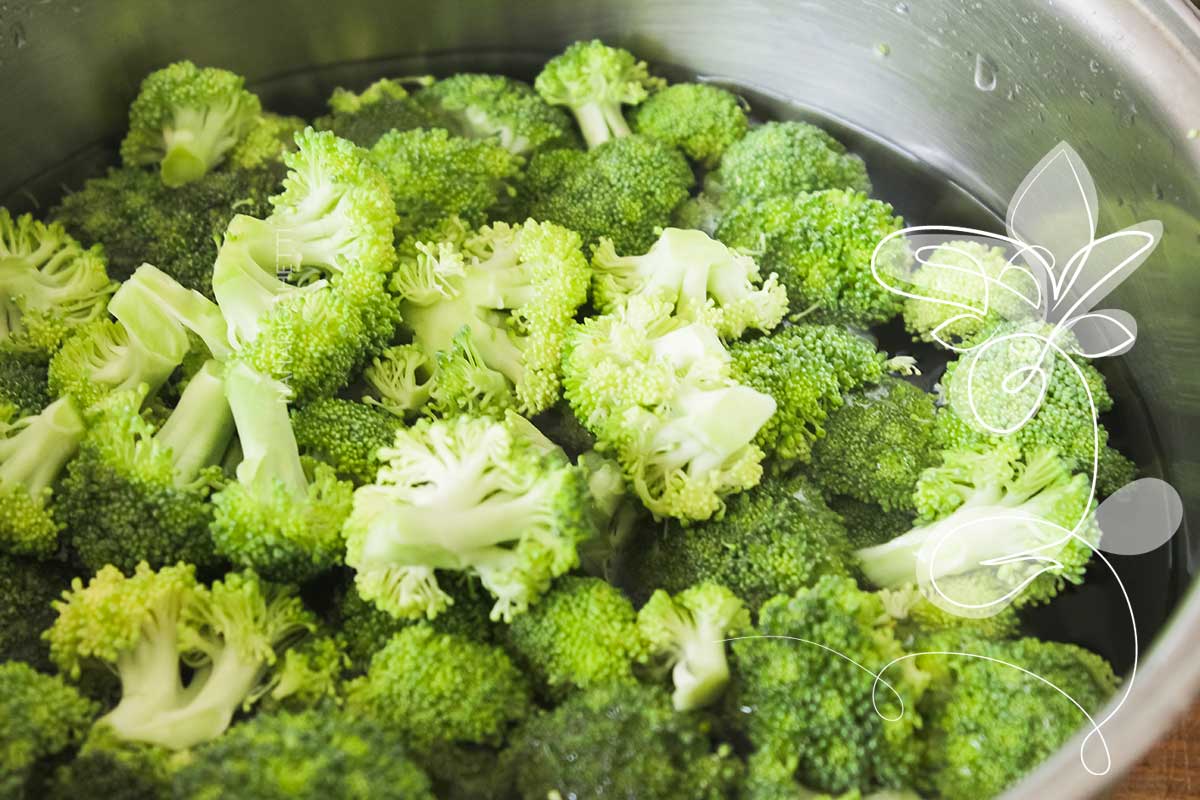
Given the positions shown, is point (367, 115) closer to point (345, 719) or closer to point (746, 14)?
point (746, 14)

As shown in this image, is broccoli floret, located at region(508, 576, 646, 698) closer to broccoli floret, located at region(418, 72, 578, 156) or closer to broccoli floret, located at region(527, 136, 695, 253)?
broccoli floret, located at region(527, 136, 695, 253)

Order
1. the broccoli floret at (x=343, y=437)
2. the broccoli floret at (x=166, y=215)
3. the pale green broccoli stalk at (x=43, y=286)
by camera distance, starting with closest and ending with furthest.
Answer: the broccoli floret at (x=343, y=437) < the pale green broccoli stalk at (x=43, y=286) < the broccoli floret at (x=166, y=215)

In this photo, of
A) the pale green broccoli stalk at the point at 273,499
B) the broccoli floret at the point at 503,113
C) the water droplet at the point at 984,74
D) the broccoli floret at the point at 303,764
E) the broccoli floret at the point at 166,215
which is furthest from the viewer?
the broccoli floret at the point at 503,113

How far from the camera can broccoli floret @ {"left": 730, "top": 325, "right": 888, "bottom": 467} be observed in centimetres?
122

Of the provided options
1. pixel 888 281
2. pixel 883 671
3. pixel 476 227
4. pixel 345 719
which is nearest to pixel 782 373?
pixel 888 281

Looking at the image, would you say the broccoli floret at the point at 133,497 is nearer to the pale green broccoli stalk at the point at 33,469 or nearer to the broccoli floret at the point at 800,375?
the pale green broccoli stalk at the point at 33,469

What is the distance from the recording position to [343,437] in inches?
46.1

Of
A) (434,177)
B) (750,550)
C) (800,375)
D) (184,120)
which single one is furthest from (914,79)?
(184,120)

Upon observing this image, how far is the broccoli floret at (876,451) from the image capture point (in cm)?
124

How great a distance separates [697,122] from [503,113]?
1.10ft

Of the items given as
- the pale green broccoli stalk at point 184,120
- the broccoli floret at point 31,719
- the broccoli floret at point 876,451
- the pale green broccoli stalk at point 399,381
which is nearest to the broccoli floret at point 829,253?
the broccoli floret at point 876,451

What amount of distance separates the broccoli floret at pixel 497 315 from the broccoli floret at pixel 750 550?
0.26m

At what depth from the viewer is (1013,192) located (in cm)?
152

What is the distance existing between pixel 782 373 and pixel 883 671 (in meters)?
0.41
